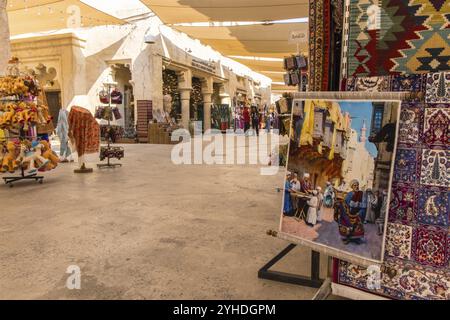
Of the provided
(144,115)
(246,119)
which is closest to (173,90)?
(144,115)

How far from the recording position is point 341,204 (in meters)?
1.78

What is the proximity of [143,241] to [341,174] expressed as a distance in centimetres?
163

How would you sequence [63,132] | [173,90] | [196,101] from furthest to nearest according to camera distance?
1. [196,101]
2. [173,90]
3. [63,132]

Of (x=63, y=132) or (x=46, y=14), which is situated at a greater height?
(x=46, y=14)

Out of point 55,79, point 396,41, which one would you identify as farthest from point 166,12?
point 396,41

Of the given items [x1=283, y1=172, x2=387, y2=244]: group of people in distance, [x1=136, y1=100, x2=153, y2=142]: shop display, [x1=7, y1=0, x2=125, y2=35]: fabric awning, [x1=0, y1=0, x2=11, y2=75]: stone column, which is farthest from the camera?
[x1=136, y1=100, x2=153, y2=142]: shop display

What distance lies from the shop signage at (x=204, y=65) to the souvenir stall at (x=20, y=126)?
9390mm

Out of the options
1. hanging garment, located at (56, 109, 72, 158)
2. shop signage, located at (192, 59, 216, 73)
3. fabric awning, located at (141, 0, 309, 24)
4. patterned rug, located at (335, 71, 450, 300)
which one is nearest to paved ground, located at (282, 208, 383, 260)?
patterned rug, located at (335, 71, 450, 300)

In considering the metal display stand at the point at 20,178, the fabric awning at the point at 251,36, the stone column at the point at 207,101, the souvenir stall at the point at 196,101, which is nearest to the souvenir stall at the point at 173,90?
the stone column at the point at 207,101

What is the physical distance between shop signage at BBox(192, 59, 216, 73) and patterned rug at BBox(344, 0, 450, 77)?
42.0 feet

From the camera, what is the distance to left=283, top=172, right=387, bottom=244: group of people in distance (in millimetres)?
1688

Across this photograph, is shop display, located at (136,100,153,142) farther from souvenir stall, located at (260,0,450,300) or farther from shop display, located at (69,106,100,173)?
souvenir stall, located at (260,0,450,300)

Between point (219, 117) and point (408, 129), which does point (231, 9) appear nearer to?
point (408, 129)

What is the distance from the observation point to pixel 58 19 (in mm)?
9703
